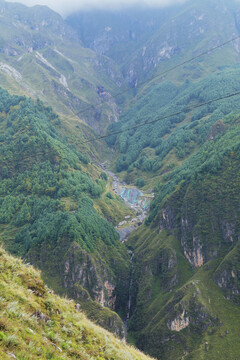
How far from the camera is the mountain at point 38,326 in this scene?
50.2ft

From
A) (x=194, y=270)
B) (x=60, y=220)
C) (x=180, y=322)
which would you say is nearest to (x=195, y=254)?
(x=194, y=270)

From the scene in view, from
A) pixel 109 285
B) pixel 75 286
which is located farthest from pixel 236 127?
pixel 75 286

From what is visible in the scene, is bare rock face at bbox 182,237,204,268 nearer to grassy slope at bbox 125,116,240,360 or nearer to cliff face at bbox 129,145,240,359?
cliff face at bbox 129,145,240,359

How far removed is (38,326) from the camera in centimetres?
1861

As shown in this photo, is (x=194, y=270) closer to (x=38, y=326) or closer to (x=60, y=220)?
(x=60, y=220)

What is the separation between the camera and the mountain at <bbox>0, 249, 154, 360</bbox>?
15.3 metres

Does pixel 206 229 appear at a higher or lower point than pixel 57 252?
higher

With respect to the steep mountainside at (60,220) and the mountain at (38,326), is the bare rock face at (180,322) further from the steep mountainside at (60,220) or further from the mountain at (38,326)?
the mountain at (38,326)

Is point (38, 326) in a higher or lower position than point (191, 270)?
higher

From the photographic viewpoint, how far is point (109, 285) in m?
122

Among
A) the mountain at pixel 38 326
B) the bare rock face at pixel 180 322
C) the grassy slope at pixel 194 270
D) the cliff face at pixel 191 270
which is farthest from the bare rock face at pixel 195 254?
the mountain at pixel 38 326

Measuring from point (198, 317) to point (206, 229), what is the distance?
3575 centimetres

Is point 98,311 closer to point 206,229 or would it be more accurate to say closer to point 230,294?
point 230,294

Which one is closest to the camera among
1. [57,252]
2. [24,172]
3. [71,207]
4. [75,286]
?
[75,286]
